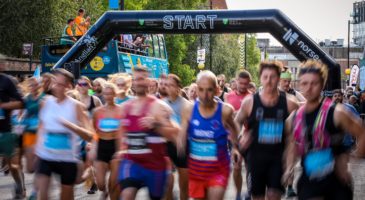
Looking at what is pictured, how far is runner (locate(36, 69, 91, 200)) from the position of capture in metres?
7.16

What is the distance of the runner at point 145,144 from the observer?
21.7 feet

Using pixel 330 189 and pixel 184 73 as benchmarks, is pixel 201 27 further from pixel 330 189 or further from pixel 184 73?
pixel 184 73

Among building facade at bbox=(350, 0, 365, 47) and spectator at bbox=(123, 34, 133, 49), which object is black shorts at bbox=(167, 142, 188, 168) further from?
building facade at bbox=(350, 0, 365, 47)

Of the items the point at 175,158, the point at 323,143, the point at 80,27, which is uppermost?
the point at 80,27

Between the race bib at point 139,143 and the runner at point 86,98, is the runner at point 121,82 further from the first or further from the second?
the race bib at point 139,143

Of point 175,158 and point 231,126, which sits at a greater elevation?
point 231,126

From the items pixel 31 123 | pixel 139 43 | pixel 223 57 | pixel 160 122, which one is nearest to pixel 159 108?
pixel 160 122

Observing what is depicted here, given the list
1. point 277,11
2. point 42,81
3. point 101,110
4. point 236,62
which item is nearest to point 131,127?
point 101,110

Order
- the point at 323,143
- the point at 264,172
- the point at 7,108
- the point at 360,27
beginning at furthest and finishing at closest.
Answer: the point at 360,27 < the point at 7,108 < the point at 264,172 < the point at 323,143

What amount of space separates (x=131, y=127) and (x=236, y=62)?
61.7 meters

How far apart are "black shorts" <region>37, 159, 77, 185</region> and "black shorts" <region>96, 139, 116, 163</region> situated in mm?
1784

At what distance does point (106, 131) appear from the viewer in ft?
29.8

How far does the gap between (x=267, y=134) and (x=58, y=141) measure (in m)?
2.32

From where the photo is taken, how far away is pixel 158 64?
1024 inches
